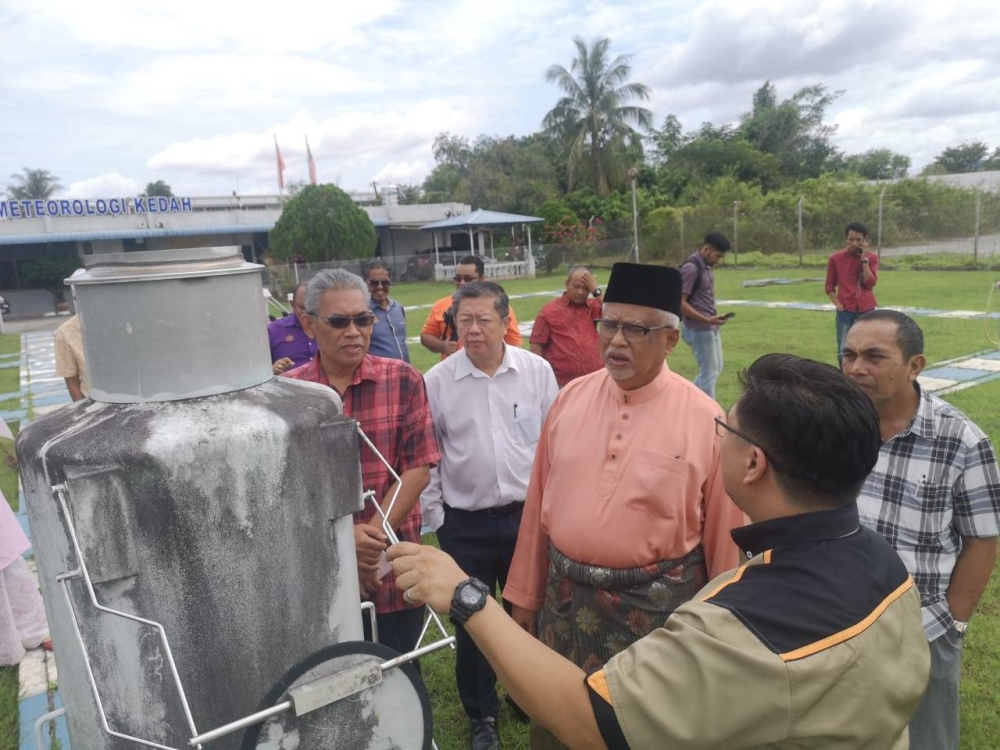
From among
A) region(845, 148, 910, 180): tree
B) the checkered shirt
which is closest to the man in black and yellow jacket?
the checkered shirt

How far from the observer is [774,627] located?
111cm

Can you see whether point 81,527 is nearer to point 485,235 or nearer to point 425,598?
point 425,598

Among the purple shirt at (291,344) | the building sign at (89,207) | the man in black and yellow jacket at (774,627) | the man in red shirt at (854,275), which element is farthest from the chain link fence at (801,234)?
the man in black and yellow jacket at (774,627)

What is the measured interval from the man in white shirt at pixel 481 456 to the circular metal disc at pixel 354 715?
153cm

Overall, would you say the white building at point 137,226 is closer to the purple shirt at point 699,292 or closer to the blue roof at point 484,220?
the blue roof at point 484,220

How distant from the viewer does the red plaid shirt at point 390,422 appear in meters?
2.43

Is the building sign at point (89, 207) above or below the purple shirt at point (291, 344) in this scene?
above

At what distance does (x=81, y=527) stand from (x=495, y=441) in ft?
6.16

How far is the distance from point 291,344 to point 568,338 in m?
1.74

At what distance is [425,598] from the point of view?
4.50 feet

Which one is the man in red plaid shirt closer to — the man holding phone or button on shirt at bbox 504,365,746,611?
button on shirt at bbox 504,365,746,611

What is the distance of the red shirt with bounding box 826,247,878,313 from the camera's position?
7.29 meters

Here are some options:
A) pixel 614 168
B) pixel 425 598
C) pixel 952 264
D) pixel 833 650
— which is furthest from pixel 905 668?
pixel 614 168

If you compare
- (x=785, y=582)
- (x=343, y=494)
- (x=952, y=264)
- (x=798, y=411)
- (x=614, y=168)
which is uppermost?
(x=614, y=168)
